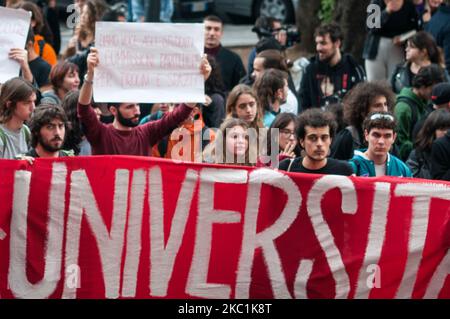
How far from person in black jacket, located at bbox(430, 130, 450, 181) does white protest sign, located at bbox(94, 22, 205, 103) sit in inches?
74.2

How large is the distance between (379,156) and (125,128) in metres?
1.71

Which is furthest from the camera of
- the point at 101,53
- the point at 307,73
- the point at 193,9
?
the point at 193,9

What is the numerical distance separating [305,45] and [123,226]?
9073mm

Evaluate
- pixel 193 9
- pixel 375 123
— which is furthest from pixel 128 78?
pixel 193 9

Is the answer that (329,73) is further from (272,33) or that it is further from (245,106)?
(245,106)

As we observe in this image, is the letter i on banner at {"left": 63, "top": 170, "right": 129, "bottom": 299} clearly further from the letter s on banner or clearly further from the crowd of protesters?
the letter s on banner

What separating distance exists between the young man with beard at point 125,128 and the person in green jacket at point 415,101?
247 centimetres

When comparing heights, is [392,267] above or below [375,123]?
below

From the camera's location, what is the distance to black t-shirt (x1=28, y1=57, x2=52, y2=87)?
1098 centimetres

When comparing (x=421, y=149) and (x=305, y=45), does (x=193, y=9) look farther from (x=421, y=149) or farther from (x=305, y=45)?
(x=421, y=149)

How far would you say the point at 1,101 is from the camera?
8.38 m

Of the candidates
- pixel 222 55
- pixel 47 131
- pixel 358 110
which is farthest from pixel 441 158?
pixel 222 55

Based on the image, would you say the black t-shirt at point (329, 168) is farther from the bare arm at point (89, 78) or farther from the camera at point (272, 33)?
the camera at point (272, 33)

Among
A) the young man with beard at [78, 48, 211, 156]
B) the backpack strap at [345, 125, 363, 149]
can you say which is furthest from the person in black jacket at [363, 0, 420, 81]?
the young man with beard at [78, 48, 211, 156]
